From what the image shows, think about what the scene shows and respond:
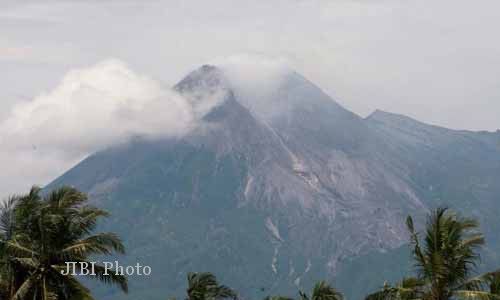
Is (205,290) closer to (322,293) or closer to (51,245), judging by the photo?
(322,293)

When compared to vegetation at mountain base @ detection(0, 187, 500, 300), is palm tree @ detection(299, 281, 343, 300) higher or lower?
lower

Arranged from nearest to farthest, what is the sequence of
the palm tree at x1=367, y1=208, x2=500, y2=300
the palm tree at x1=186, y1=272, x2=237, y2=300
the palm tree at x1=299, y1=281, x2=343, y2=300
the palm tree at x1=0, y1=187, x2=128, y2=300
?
1. the palm tree at x1=367, y1=208, x2=500, y2=300
2. the palm tree at x1=0, y1=187, x2=128, y2=300
3. the palm tree at x1=186, y1=272, x2=237, y2=300
4. the palm tree at x1=299, y1=281, x2=343, y2=300

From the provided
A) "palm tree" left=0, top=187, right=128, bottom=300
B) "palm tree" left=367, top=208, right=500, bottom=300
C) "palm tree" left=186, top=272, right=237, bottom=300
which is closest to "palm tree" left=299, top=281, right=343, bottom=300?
"palm tree" left=186, top=272, right=237, bottom=300

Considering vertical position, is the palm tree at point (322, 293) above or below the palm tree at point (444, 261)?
below

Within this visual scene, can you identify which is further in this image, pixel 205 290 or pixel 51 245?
pixel 205 290

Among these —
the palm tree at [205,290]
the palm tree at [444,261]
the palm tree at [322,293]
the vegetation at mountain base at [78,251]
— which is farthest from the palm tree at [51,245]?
the palm tree at [322,293]

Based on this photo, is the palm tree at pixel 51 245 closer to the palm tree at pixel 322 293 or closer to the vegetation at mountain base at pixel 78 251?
the vegetation at mountain base at pixel 78 251

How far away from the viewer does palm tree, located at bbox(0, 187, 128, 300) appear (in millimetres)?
47938

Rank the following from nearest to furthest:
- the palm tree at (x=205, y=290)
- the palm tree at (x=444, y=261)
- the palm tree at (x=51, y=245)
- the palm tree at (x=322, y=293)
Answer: the palm tree at (x=444, y=261)
the palm tree at (x=51, y=245)
the palm tree at (x=205, y=290)
the palm tree at (x=322, y=293)

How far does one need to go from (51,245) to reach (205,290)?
66.6 ft

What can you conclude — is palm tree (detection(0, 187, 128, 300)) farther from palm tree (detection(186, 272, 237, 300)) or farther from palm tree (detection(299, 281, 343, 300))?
palm tree (detection(299, 281, 343, 300))

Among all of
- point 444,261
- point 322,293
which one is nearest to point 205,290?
point 322,293

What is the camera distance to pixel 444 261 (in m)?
47.0

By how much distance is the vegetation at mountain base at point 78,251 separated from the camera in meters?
47.0
